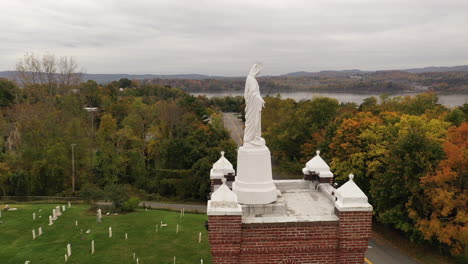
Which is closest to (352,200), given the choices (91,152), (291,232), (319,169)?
(291,232)

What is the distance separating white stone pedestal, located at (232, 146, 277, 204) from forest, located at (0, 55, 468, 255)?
15.0 meters

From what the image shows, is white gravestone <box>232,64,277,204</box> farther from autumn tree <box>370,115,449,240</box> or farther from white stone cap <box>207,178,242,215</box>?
autumn tree <box>370,115,449,240</box>

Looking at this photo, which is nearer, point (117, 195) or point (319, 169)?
point (319, 169)

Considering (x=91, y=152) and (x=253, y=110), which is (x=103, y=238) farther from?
(x=253, y=110)

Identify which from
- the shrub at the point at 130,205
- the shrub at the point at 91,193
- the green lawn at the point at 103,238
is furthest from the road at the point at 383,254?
the shrub at the point at 91,193

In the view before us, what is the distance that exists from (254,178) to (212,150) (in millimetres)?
26857

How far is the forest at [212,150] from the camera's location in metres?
20.7

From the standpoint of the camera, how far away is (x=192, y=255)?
872 inches

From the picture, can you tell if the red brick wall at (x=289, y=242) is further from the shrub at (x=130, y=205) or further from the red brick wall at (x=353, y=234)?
the shrub at (x=130, y=205)

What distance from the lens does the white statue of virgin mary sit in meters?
→ 9.00

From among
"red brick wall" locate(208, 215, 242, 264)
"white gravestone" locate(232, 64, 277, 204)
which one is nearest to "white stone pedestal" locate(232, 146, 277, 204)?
"white gravestone" locate(232, 64, 277, 204)

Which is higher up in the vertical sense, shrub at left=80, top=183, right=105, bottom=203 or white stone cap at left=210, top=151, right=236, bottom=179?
white stone cap at left=210, top=151, right=236, bottom=179

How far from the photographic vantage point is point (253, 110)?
9086 mm

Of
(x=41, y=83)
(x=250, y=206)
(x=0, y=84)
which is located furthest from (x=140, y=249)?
(x=0, y=84)
